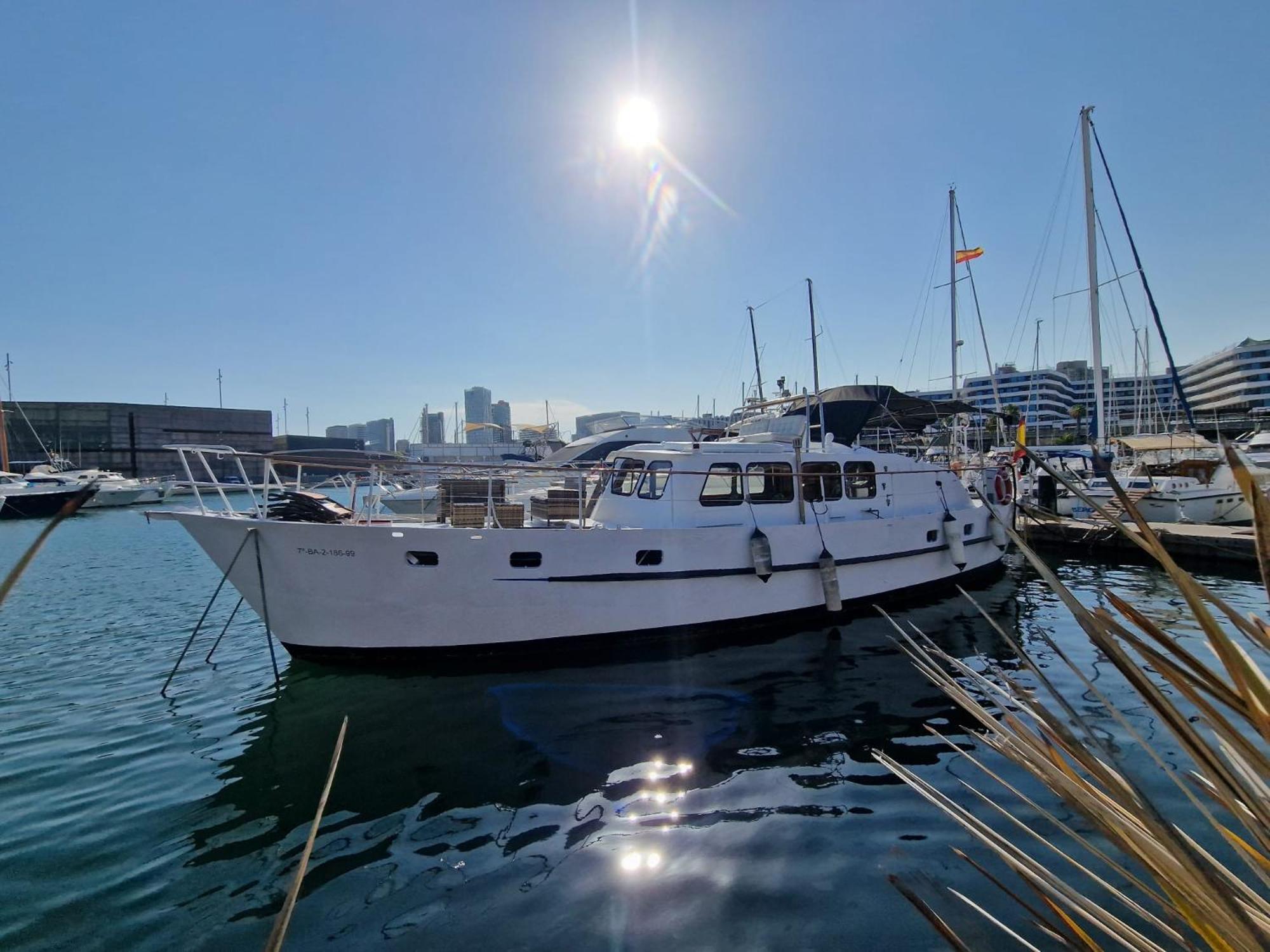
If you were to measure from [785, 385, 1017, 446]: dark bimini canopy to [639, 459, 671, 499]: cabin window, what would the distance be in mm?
3548

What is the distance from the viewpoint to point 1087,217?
18594 mm

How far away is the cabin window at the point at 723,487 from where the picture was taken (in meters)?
9.05

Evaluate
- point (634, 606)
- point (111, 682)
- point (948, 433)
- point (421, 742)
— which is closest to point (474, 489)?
point (634, 606)

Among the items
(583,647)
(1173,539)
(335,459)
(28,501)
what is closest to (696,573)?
(583,647)

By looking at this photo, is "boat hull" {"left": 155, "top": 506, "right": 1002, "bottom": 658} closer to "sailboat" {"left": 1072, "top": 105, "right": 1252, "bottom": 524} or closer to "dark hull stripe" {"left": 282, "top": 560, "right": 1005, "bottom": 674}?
"dark hull stripe" {"left": 282, "top": 560, "right": 1005, "bottom": 674}

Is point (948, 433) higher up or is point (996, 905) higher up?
point (948, 433)

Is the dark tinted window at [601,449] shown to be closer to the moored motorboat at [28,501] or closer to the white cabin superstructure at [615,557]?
the white cabin superstructure at [615,557]

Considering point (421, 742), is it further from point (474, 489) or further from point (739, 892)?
point (474, 489)

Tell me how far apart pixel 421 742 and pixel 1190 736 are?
232 inches

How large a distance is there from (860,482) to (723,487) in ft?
8.91

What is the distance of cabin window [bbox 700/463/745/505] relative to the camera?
356 inches

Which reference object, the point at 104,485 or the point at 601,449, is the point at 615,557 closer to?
the point at 601,449

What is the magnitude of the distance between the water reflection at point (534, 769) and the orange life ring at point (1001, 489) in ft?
17.0

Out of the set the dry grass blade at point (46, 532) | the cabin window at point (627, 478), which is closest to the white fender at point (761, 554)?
the cabin window at point (627, 478)
